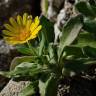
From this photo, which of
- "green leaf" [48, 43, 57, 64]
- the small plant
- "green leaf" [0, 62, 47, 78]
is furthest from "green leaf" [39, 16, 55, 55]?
"green leaf" [0, 62, 47, 78]

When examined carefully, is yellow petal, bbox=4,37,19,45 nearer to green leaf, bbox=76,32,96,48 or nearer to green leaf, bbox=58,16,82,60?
green leaf, bbox=58,16,82,60

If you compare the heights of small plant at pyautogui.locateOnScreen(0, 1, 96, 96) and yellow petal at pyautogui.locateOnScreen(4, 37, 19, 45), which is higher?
yellow petal at pyautogui.locateOnScreen(4, 37, 19, 45)

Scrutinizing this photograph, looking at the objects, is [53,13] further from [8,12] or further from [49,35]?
[49,35]

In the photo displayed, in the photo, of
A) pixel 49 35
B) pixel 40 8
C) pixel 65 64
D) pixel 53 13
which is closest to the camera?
pixel 65 64

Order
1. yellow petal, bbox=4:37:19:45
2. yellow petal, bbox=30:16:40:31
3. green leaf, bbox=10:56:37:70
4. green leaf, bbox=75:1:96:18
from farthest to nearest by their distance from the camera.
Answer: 1. green leaf, bbox=10:56:37:70
2. green leaf, bbox=75:1:96:18
3. yellow petal, bbox=30:16:40:31
4. yellow petal, bbox=4:37:19:45

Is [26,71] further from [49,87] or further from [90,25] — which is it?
[90,25]

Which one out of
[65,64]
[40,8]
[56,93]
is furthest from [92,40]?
[40,8]

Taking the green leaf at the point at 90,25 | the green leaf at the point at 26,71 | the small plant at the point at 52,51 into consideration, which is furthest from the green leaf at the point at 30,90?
the green leaf at the point at 90,25
